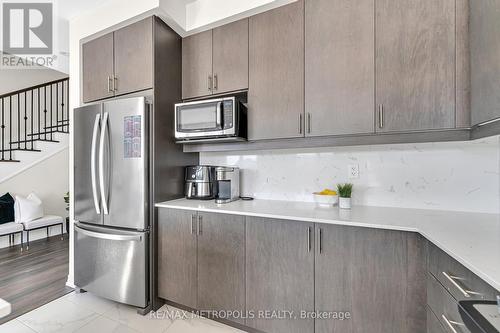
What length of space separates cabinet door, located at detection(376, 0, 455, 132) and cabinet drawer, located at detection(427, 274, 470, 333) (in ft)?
3.03

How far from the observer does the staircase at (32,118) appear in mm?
3975

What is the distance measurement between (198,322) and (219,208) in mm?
963

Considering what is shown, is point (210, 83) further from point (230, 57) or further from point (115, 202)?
point (115, 202)

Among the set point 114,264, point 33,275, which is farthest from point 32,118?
point 114,264

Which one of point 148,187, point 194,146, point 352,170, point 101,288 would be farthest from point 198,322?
point 352,170

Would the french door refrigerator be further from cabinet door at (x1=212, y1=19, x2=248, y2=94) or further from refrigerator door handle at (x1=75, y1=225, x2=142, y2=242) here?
cabinet door at (x1=212, y1=19, x2=248, y2=94)

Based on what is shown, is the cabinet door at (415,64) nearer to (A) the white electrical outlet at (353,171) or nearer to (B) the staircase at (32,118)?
(A) the white electrical outlet at (353,171)

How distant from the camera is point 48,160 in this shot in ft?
13.6

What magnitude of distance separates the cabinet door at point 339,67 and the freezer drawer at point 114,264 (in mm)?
1707

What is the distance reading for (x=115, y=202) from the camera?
1.98m

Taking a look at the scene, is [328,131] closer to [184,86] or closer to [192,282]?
[184,86]

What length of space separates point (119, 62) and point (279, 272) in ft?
7.54

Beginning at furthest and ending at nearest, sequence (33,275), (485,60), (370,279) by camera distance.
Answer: (33,275)
(370,279)
(485,60)

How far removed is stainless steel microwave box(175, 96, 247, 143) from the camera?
1816 millimetres
